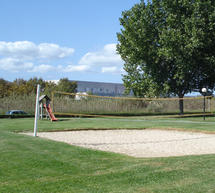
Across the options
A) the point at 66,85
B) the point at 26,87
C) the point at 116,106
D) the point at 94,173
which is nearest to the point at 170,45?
the point at 116,106

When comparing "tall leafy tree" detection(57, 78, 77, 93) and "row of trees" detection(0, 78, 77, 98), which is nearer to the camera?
"row of trees" detection(0, 78, 77, 98)

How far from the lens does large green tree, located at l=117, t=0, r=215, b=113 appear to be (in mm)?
27578

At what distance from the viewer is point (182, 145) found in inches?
450

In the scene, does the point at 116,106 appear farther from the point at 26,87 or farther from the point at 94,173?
the point at 26,87

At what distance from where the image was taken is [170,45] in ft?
91.1

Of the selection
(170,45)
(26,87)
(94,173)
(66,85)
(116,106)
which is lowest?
(94,173)

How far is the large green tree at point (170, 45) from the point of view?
1086 inches

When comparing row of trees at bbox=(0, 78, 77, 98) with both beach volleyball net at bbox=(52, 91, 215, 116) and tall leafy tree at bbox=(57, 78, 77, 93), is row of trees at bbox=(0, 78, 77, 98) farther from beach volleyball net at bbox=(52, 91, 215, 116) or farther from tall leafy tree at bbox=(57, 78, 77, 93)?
beach volleyball net at bbox=(52, 91, 215, 116)

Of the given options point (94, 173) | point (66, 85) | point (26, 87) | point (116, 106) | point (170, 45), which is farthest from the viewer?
point (66, 85)

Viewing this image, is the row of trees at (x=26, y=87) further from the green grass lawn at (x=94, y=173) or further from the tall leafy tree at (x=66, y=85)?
the green grass lawn at (x=94, y=173)

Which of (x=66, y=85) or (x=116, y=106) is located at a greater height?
(x=66, y=85)

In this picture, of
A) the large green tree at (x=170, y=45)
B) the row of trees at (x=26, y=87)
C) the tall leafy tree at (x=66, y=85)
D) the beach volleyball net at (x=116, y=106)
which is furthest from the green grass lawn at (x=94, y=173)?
the tall leafy tree at (x=66, y=85)

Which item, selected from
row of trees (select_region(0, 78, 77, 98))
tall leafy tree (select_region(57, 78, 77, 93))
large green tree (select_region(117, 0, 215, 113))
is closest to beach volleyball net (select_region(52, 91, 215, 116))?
large green tree (select_region(117, 0, 215, 113))

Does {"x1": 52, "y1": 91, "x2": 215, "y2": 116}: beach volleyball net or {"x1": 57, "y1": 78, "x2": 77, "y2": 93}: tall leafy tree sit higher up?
{"x1": 57, "y1": 78, "x2": 77, "y2": 93}: tall leafy tree
